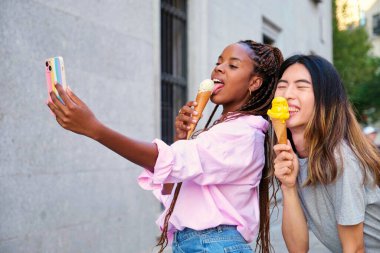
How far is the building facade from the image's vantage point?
389 cm

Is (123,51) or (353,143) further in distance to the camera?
(123,51)

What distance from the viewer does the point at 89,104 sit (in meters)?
4.82

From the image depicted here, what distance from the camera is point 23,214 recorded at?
3.93 m

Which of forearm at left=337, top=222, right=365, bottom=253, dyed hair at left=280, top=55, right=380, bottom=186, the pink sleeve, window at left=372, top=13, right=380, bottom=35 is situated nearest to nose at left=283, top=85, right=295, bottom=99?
dyed hair at left=280, top=55, right=380, bottom=186

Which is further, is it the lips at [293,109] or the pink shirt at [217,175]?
the lips at [293,109]

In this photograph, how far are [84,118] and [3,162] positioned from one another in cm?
225

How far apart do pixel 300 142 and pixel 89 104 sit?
280 cm

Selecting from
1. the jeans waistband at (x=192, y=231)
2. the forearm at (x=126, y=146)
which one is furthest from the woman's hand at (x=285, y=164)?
the forearm at (x=126, y=146)

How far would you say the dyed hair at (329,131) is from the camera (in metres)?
2.28

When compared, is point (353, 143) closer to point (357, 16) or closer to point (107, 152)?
point (107, 152)

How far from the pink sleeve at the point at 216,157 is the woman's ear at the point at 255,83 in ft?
0.82

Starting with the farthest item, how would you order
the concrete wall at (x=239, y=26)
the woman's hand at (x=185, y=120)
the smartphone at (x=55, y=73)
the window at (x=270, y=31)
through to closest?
the window at (x=270, y=31) → the concrete wall at (x=239, y=26) → the woman's hand at (x=185, y=120) → the smartphone at (x=55, y=73)

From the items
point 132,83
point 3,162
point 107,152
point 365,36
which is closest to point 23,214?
point 3,162

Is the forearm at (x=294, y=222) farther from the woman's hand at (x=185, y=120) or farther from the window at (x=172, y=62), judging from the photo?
the window at (x=172, y=62)
